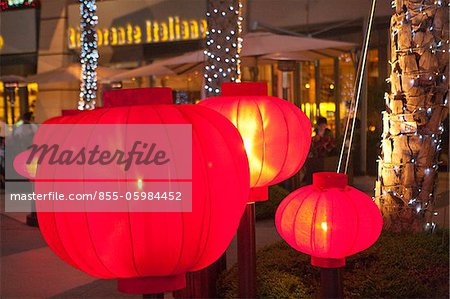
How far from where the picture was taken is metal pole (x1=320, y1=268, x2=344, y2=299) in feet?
15.8

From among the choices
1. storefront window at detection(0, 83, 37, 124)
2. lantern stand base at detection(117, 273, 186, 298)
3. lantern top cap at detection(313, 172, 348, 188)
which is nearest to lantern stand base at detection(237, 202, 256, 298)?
lantern top cap at detection(313, 172, 348, 188)

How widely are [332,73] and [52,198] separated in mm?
14401

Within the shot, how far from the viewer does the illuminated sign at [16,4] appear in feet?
76.4

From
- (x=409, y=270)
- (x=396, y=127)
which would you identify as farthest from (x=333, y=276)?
(x=396, y=127)

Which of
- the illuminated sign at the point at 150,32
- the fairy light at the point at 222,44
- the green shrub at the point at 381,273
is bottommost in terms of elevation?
the green shrub at the point at 381,273

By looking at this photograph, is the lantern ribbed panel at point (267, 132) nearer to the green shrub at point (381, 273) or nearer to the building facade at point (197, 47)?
the green shrub at point (381, 273)

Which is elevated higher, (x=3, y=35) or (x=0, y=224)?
(x=3, y=35)

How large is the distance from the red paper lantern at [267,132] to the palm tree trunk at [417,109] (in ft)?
5.77

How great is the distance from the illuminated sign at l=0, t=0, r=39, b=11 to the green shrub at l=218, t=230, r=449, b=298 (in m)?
18.8

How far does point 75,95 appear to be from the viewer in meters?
21.6

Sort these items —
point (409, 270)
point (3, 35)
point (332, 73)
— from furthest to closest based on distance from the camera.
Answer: point (3, 35), point (332, 73), point (409, 270)

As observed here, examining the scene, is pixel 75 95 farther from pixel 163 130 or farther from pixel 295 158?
pixel 163 130

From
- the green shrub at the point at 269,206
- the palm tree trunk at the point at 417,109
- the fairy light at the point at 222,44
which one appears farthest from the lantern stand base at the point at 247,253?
the green shrub at the point at 269,206

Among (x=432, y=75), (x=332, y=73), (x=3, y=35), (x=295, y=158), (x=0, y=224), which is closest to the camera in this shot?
(x=295, y=158)
